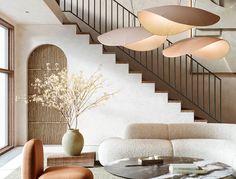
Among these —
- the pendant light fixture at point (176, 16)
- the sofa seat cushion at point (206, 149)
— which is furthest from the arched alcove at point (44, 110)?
the pendant light fixture at point (176, 16)

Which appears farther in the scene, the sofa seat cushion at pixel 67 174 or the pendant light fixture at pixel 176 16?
the sofa seat cushion at pixel 67 174

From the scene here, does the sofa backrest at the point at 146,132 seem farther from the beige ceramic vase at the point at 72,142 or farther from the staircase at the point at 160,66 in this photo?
the staircase at the point at 160,66

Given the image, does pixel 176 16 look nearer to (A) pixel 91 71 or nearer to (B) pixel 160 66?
(A) pixel 91 71

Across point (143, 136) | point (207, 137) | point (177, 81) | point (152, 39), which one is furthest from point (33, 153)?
point (177, 81)

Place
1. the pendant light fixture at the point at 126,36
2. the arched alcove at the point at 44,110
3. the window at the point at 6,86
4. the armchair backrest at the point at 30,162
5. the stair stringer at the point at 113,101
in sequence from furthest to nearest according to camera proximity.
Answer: the arched alcove at the point at 44,110 < the stair stringer at the point at 113,101 < the window at the point at 6,86 < the pendant light fixture at the point at 126,36 < the armchair backrest at the point at 30,162

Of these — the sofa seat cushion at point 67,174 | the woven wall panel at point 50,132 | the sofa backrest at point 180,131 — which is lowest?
the woven wall panel at point 50,132

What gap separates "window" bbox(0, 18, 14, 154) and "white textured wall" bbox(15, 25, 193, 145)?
0.20m

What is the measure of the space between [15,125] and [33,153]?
14.8ft

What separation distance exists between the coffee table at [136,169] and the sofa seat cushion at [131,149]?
1.09 m

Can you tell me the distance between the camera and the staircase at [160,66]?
8695mm

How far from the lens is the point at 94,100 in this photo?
7973mm

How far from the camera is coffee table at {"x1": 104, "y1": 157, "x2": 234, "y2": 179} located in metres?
3.38

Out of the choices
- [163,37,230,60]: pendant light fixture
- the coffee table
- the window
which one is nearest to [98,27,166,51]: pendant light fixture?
[163,37,230,60]: pendant light fixture

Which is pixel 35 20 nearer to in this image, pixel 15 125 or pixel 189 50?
pixel 15 125
